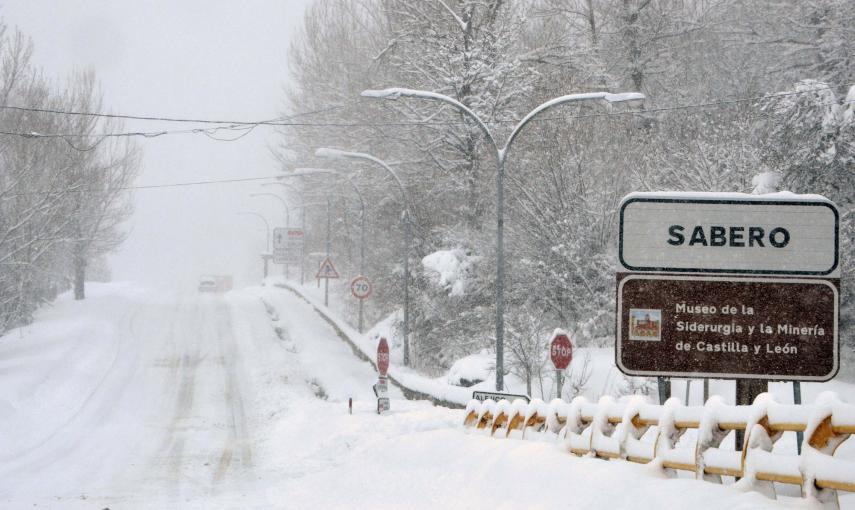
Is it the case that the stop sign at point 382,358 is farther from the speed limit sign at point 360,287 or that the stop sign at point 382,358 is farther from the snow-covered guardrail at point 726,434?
the snow-covered guardrail at point 726,434

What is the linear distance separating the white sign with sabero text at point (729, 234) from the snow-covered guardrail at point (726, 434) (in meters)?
1.44

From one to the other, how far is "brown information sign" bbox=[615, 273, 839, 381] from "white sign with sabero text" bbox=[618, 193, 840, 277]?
0.13 meters

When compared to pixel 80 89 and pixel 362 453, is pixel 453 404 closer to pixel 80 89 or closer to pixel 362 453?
pixel 362 453

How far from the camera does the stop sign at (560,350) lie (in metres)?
16.8

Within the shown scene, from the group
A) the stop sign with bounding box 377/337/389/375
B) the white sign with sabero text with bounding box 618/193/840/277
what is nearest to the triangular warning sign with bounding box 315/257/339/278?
the stop sign with bounding box 377/337/389/375

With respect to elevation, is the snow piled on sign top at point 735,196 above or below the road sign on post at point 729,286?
above

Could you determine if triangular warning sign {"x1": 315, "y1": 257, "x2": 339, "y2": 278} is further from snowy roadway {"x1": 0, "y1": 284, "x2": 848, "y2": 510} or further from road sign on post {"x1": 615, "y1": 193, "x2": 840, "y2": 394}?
road sign on post {"x1": 615, "y1": 193, "x2": 840, "y2": 394}

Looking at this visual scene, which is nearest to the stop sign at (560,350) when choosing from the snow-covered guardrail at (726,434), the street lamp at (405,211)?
the snow-covered guardrail at (726,434)

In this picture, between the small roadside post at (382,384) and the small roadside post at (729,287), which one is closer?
the small roadside post at (729,287)

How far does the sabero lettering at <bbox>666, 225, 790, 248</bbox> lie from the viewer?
8.67 m

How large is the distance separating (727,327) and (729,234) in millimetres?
854

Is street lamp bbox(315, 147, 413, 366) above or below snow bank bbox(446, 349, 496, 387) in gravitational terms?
above

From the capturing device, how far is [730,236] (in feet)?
28.8

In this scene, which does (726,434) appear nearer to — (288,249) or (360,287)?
(360,287)
